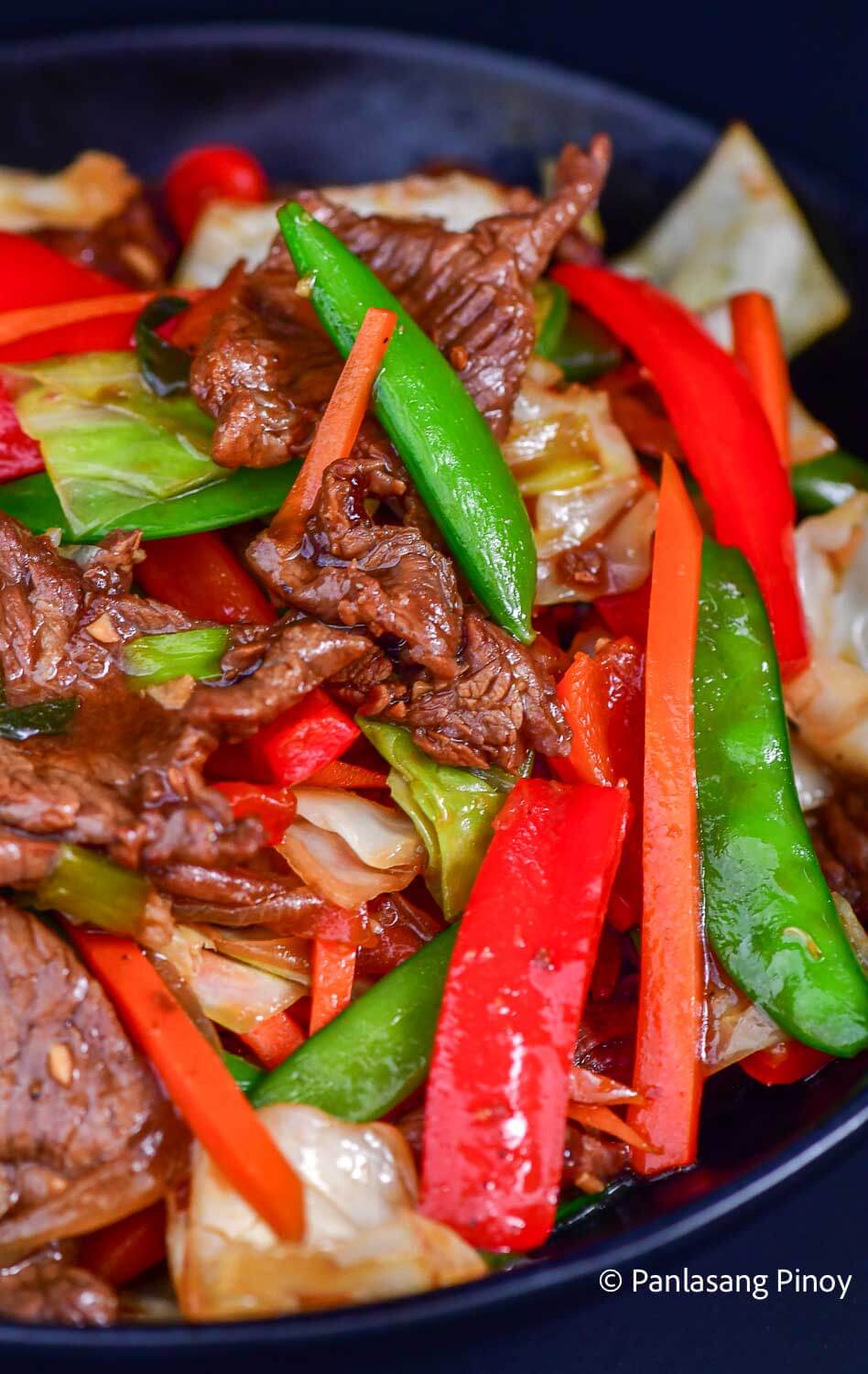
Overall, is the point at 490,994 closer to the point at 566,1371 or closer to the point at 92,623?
the point at 566,1371

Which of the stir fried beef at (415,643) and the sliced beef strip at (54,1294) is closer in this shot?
the sliced beef strip at (54,1294)

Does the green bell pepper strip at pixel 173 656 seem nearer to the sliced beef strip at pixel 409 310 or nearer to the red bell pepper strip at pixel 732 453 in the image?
the sliced beef strip at pixel 409 310

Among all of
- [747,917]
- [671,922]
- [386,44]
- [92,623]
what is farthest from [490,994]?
[386,44]

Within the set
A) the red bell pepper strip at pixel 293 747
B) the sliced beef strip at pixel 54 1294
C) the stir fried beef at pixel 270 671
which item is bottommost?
the sliced beef strip at pixel 54 1294

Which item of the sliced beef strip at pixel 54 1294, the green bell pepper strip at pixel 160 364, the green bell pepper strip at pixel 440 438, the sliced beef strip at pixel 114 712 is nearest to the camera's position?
the sliced beef strip at pixel 54 1294

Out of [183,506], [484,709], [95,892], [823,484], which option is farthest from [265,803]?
[823,484]

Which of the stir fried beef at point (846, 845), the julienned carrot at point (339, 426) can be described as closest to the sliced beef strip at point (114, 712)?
the julienned carrot at point (339, 426)

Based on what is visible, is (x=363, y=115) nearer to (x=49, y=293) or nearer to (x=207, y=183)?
(x=207, y=183)
